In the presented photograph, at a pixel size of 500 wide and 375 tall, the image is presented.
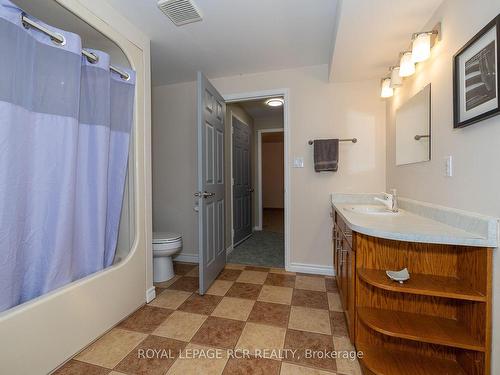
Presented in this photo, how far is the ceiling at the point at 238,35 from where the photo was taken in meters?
1.63

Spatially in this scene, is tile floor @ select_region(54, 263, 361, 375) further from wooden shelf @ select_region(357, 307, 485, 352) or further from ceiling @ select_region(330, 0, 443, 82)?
ceiling @ select_region(330, 0, 443, 82)

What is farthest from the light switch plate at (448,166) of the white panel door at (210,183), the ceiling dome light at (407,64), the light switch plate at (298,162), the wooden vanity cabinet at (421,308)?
the white panel door at (210,183)

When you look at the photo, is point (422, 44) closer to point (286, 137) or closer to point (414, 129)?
point (414, 129)

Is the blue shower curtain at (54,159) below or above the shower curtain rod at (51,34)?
below

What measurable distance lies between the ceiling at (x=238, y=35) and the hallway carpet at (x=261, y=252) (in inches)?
88.7

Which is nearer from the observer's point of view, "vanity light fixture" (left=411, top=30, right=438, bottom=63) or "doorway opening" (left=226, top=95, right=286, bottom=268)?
"vanity light fixture" (left=411, top=30, right=438, bottom=63)

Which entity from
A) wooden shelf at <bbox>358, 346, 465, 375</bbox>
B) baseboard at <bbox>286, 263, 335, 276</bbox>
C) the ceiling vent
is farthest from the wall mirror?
the ceiling vent

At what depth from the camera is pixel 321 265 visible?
2.54 meters

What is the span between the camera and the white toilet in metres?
2.35

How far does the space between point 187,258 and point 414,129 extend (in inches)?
107

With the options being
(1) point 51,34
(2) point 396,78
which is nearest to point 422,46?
(2) point 396,78

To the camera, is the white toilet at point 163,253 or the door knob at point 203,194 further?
the white toilet at point 163,253

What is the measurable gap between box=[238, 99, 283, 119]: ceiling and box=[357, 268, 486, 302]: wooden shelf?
3085mm

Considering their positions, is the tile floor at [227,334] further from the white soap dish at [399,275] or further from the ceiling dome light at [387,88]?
the ceiling dome light at [387,88]
